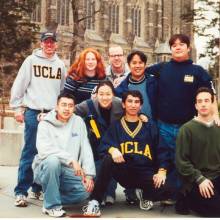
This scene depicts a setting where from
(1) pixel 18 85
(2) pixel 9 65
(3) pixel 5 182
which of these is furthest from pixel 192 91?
(2) pixel 9 65

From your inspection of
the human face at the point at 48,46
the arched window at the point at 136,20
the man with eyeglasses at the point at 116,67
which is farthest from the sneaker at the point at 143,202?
the arched window at the point at 136,20

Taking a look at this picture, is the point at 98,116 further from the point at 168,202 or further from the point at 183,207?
the point at 183,207

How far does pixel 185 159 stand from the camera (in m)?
4.91

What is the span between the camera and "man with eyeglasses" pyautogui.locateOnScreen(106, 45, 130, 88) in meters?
5.87

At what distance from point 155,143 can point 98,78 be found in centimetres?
97

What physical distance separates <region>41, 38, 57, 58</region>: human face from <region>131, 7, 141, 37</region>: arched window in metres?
47.2

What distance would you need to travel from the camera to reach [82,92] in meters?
5.57

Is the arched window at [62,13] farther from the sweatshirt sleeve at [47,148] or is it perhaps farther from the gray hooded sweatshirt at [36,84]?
the sweatshirt sleeve at [47,148]

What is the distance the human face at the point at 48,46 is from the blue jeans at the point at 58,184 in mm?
1271

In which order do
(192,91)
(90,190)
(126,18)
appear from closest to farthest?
(90,190) → (192,91) → (126,18)

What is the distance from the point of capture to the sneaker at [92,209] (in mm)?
4797

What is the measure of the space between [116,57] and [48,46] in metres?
0.86

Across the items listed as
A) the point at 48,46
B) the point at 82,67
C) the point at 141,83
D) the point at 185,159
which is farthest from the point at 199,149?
the point at 48,46

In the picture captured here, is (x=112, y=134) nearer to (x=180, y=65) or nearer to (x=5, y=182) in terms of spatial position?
(x=180, y=65)
